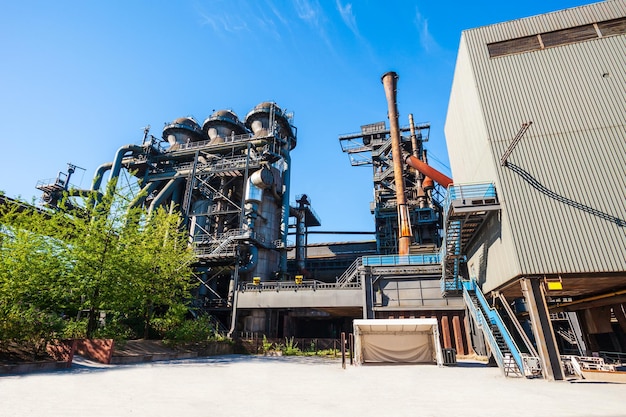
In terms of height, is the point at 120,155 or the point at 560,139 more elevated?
the point at 120,155

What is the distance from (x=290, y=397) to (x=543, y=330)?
Answer: 11.3 metres

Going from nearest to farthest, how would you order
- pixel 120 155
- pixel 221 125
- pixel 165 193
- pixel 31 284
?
pixel 31 284 < pixel 165 193 < pixel 120 155 < pixel 221 125

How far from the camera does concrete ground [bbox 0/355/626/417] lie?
20.8 ft

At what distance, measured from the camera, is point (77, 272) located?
16.3m

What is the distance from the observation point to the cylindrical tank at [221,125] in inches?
1806

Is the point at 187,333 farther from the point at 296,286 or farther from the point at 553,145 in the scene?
the point at 553,145

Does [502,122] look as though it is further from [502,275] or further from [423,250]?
[423,250]

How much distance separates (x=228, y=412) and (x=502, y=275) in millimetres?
14582

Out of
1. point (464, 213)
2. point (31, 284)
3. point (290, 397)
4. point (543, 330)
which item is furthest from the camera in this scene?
point (464, 213)

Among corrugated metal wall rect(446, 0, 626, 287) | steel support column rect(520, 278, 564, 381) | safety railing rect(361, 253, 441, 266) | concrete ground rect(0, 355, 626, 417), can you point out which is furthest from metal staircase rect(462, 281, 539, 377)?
safety railing rect(361, 253, 441, 266)

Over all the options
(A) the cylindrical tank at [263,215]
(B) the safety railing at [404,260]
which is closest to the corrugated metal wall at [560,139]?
(B) the safety railing at [404,260]

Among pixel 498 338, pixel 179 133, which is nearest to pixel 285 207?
pixel 179 133

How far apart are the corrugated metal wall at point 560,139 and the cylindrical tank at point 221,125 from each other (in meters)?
34.2

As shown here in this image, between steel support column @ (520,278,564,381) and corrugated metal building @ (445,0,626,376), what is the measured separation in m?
0.48
